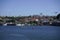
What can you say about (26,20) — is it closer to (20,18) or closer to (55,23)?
(20,18)

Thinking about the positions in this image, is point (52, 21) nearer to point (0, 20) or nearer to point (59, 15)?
point (59, 15)

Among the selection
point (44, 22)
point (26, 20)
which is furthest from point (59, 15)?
point (26, 20)

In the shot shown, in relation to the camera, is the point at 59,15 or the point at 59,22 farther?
the point at 59,22

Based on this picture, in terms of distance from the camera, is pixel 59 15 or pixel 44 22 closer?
pixel 59 15

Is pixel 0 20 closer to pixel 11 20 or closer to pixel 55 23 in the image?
pixel 11 20

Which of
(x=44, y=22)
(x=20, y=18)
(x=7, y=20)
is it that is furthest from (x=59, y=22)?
(x=7, y=20)

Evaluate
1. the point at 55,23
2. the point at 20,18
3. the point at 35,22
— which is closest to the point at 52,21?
the point at 55,23

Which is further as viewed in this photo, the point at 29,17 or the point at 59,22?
the point at 59,22
